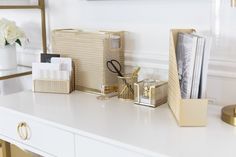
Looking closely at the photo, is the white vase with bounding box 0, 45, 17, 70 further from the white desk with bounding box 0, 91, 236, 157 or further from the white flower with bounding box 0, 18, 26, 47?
the white desk with bounding box 0, 91, 236, 157

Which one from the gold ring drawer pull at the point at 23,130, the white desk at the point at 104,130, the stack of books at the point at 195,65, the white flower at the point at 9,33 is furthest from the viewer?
the white flower at the point at 9,33

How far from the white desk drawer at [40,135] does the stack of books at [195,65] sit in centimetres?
39

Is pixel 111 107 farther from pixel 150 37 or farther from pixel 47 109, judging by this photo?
pixel 150 37

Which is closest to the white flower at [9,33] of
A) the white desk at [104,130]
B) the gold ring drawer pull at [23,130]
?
the white desk at [104,130]

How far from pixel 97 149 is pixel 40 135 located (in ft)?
0.84

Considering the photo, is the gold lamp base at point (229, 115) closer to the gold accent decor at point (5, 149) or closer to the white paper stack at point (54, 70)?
the white paper stack at point (54, 70)

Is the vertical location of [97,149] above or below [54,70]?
below

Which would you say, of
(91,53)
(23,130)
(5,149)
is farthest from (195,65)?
(5,149)

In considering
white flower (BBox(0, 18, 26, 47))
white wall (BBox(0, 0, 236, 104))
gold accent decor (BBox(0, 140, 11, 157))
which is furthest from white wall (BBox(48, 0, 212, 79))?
gold accent decor (BBox(0, 140, 11, 157))

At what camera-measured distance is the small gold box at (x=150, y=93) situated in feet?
3.87

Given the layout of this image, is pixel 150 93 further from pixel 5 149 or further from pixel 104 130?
pixel 5 149

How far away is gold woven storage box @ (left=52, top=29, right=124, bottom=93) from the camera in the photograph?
4.43 ft

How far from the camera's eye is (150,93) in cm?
118

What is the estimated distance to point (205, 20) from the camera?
1.22m
